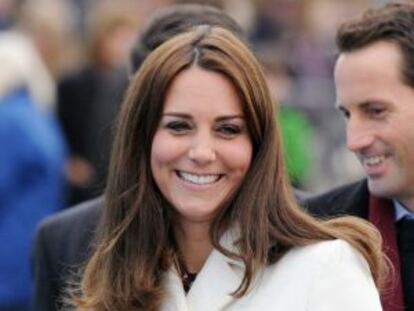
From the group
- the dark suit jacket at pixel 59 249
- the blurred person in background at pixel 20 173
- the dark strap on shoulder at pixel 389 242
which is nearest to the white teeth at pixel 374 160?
the dark strap on shoulder at pixel 389 242

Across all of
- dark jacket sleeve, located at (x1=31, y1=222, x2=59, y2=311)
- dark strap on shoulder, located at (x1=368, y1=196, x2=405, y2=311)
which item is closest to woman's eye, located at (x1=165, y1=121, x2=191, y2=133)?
dark strap on shoulder, located at (x1=368, y1=196, x2=405, y2=311)

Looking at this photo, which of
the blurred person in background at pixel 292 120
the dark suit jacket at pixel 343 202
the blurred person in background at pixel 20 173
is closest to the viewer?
the dark suit jacket at pixel 343 202

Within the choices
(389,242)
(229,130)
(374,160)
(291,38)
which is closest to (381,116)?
(374,160)

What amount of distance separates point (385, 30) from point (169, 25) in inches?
31.6

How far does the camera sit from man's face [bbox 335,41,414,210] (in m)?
5.55

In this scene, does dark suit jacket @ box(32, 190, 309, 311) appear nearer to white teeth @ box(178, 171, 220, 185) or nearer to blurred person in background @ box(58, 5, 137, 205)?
white teeth @ box(178, 171, 220, 185)

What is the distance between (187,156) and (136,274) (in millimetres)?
401

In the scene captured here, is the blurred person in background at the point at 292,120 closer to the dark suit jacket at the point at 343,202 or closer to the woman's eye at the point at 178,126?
the dark suit jacket at the point at 343,202

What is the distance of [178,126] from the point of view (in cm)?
491

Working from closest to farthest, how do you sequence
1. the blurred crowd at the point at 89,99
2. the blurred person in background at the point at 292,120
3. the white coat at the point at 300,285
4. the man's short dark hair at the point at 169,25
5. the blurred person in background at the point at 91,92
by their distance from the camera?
the white coat at the point at 300,285 < the man's short dark hair at the point at 169,25 < the blurred crowd at the point at 89,99 < the blurred person in background at the point at 292,120 < the blurred person in background at the point at 91,92

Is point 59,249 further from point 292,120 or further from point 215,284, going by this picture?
point 292,120

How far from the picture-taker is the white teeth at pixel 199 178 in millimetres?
4914

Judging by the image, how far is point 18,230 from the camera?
837 centimetres

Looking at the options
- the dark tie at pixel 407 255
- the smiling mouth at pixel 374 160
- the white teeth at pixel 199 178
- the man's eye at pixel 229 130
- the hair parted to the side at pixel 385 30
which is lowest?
the dark tie at pixel 407 255
